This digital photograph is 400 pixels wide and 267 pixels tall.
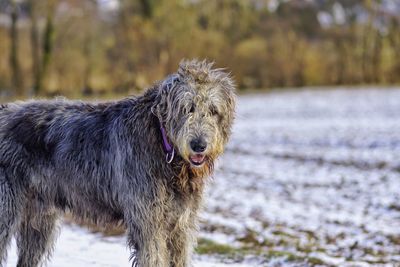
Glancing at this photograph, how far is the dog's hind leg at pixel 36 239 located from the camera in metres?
6.10

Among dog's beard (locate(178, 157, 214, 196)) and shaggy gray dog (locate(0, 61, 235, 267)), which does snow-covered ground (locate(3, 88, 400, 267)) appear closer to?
dog's beard (locate(178, 157, 214, 196))

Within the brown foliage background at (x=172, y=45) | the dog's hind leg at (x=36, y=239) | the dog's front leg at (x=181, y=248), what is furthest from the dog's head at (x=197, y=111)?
the brown foliage background at (x=172, y=45)

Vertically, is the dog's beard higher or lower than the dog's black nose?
lower

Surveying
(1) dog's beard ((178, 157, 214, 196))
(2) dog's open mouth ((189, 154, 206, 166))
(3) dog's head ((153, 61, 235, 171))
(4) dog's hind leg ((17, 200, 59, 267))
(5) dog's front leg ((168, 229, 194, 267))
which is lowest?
(4) dog's hind leg ((17, 200, 59, 267))

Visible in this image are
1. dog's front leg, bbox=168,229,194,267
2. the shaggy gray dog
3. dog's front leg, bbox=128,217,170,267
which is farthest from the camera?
dog's front leg, bbox=168,229,194,267

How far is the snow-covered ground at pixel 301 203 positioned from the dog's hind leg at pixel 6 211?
4.84ft

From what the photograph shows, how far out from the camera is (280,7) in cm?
6388

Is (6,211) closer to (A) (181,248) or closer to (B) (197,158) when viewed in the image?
(A) (181,248)

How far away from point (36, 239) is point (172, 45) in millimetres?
39484

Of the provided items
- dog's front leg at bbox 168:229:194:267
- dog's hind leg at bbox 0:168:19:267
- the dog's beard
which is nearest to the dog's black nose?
the dog's beard

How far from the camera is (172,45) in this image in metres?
45.0

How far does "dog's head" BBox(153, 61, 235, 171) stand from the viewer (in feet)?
A: 15.7

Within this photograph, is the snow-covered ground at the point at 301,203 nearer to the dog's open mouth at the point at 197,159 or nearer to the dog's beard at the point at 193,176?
the dog's beard at the point at 193,176

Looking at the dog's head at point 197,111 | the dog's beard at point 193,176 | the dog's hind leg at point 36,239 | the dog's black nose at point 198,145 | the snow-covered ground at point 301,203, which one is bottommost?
the snow-covered ground at point 301,203
